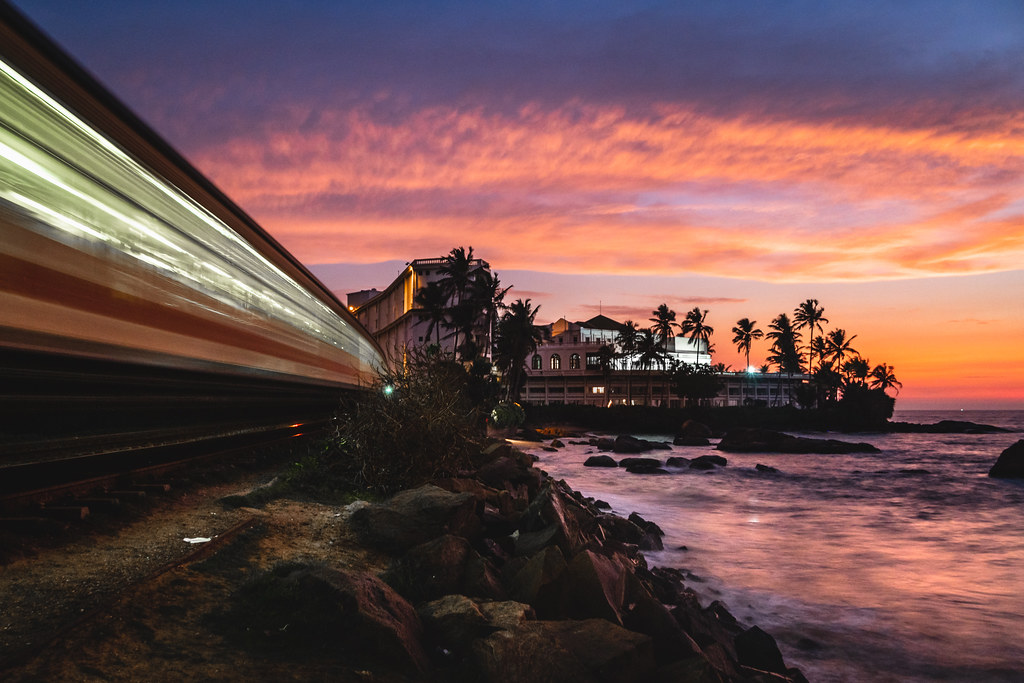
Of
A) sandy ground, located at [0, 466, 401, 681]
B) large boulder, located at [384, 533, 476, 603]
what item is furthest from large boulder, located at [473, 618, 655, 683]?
large boulder, located at [384, 533, 476, 603]

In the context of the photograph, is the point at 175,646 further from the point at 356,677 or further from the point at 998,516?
the point at 998,516

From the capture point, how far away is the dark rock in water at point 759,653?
22.8 ft

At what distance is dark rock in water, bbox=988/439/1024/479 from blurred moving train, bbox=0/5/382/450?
3756 cm

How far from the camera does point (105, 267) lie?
503 cm

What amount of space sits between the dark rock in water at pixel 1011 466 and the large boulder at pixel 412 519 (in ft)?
120

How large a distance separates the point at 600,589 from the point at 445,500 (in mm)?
1534

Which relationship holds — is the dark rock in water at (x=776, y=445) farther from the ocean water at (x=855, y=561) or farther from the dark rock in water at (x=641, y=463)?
the dark rock in water at (x=641, y=463)

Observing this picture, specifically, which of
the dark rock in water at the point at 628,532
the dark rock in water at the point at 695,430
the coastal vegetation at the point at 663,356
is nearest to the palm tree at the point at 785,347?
the coastal vegetation at the point at 663,356

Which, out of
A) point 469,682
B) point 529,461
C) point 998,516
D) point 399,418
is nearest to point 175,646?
point 469,682

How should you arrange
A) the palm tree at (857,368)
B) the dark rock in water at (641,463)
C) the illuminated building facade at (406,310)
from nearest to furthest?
1. the dark rock in water at (641,463)
2. the illuminated building facade at (406,310)
3. the palm tree at (857,368)

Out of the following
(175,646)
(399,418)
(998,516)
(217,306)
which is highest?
(217,306)

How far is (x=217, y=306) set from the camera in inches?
270

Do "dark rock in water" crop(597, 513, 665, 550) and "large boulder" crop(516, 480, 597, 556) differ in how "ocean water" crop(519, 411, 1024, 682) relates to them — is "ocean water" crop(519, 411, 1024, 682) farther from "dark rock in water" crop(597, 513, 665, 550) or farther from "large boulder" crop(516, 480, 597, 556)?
"large boulder" crop(516, 480, 597, 556)

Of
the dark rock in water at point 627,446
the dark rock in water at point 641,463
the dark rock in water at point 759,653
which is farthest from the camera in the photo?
the dark rock in water at point 627,446
